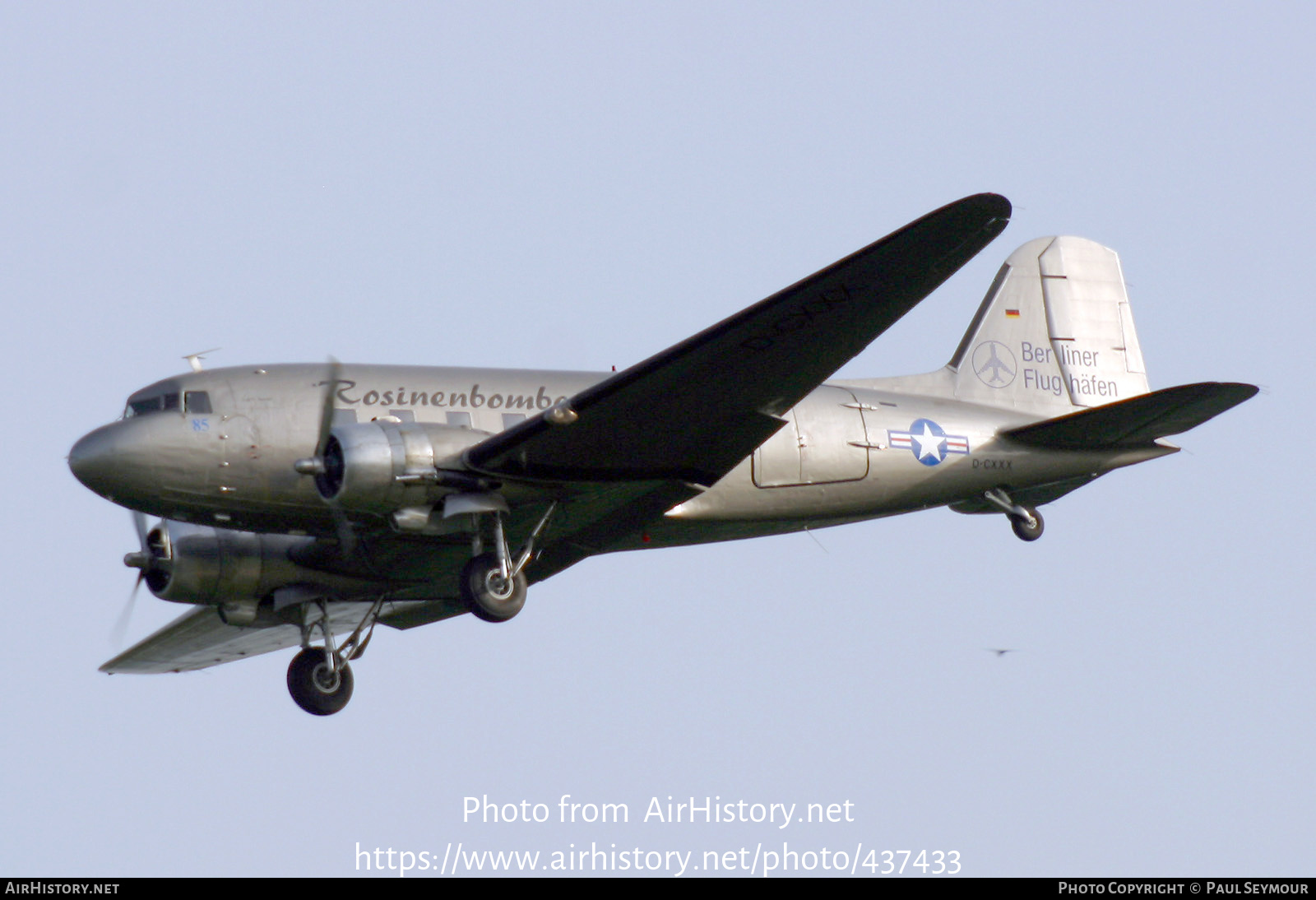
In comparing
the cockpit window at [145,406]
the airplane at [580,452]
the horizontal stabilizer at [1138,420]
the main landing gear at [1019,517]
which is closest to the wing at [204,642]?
the airplane at [580,452]

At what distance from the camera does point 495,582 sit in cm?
1520

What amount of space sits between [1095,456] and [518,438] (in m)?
7.09

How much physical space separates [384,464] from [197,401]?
6.98 ft

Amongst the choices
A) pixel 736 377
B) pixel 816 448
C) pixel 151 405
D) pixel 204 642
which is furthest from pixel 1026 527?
pixel 204 642

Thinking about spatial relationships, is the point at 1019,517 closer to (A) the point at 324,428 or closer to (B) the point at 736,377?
(B) the point at 736,377

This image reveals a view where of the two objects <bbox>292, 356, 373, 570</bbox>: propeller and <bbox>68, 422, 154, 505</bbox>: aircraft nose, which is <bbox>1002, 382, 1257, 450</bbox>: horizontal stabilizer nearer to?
<bbox>292, 356, 373, 570</bbox>: propeller

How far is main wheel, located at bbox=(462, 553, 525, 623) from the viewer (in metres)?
15.1

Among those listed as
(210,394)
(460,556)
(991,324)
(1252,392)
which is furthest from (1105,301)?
(210,394)

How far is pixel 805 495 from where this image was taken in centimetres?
1714

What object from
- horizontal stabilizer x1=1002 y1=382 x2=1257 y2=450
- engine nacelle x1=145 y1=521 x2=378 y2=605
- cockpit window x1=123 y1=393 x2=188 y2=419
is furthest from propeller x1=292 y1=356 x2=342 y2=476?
horizontal stabilizer x1=1002 y1=382 x2=1257 y2=450

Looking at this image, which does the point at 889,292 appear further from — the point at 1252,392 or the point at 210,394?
the point at 210,394
